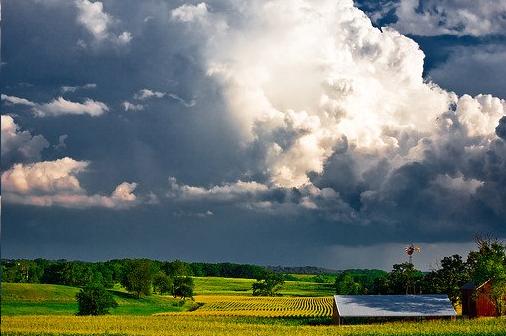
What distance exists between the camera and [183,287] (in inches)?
6501

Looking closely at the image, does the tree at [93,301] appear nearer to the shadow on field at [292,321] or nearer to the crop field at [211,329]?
the crop field at [211,329]

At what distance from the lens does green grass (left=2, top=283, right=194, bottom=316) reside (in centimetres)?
11594

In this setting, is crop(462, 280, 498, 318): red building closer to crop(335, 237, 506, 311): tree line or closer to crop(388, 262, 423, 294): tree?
crop(335, 237, 506, 311): tree line

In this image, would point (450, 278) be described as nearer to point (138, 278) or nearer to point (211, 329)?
point (211, 329)

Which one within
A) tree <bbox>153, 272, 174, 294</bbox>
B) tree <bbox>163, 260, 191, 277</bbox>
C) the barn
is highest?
tree <bbox>163, 260, 191, 277</bbox>

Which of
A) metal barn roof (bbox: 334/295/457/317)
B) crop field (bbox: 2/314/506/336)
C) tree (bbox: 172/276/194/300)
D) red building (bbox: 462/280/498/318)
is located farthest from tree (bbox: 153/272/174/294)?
red building (bbox: 462/280/498/318)

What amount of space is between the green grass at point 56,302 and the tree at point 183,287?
240 cm

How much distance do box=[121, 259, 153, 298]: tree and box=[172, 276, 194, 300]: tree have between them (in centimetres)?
681

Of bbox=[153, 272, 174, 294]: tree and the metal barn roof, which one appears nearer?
the metal barn roof

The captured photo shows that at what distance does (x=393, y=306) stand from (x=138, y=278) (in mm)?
90819

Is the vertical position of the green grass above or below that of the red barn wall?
below

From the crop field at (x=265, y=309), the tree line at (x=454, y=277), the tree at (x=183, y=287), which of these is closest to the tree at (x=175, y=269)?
the tree at (x=183, y=287)

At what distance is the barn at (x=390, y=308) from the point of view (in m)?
85.2

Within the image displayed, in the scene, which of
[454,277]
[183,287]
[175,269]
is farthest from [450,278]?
[175,269]
